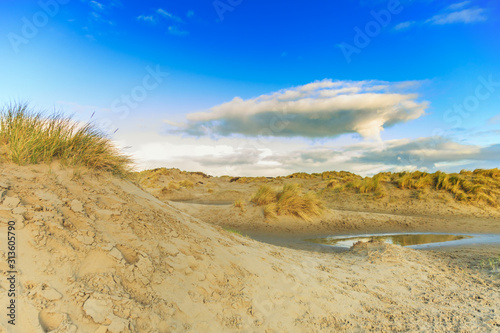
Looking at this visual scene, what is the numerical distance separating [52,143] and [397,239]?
9684mm

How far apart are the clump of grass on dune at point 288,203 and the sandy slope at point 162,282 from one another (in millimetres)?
6410

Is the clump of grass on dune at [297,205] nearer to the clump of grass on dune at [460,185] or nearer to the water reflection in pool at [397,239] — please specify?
the water reflection in pool at [397,239]

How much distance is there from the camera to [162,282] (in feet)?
10.5

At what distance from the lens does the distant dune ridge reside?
8.66 feet

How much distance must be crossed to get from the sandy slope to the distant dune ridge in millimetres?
13

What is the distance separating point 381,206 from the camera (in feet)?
51.4

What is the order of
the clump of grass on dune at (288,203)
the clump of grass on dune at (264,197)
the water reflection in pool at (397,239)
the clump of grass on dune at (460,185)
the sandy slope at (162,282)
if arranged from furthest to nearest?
the clump of grass on dune at (460,185) < the clump of grass on dune at (264,197) < the clump of grass on dune at (288,203) < the water reflection in pool at (397,239) < the sandy slope at (162,282)

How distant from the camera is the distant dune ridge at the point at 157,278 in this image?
8.66ft

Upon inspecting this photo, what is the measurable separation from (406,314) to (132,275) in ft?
11.3

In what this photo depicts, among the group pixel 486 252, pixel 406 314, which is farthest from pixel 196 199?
pixel 406 314

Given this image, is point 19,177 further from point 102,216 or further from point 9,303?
point 9,303

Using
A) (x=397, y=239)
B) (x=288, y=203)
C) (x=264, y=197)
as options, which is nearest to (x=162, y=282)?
(x=397, y=239)

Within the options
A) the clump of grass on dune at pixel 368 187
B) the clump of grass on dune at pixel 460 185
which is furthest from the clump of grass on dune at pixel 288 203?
the clump of grass on dune at pixel 460 185

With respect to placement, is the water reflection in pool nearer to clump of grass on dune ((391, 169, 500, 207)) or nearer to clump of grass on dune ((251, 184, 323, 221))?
clump of grass on dune ((251, 184, 323, 221))
